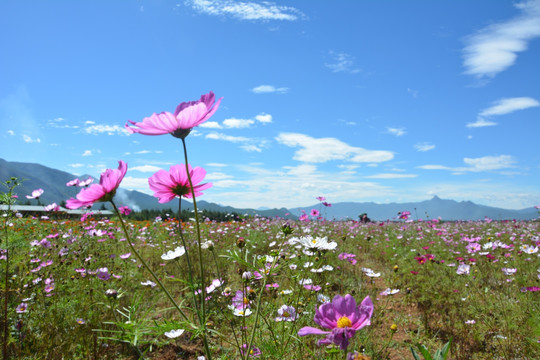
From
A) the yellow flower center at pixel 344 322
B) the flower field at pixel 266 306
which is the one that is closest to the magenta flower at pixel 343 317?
the yellow flower center at pixel 344 322

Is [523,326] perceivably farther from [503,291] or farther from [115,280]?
[115,280]

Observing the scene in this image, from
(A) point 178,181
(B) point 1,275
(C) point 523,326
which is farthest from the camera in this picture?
(B) point 1,275

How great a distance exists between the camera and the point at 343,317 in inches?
33.7

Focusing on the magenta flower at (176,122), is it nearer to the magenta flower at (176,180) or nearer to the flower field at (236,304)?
the flower field at (236,304)

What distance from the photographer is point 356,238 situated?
7.20m

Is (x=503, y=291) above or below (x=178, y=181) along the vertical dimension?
below

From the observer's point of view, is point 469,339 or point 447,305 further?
point 447,305

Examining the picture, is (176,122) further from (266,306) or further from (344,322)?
(266,306)

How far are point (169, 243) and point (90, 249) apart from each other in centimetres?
138

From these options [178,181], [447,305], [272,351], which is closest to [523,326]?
[447,305]

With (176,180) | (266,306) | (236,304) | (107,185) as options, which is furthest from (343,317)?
(266,306)

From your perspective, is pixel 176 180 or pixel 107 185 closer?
pixel 107 185

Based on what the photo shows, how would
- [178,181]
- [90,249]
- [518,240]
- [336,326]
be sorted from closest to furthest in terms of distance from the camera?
[336,326]
[178,181]
[90,249]
[518,240]

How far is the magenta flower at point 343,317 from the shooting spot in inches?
30.0
